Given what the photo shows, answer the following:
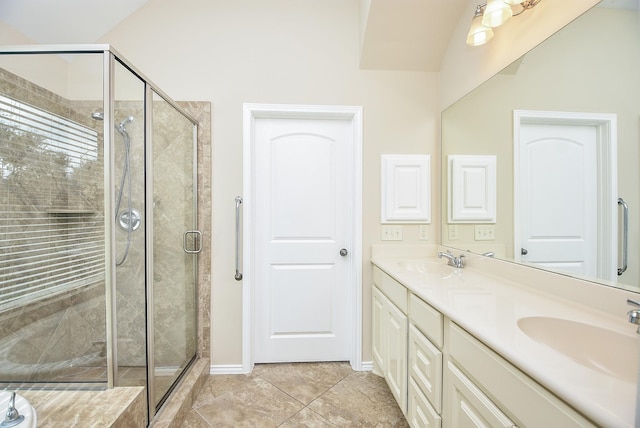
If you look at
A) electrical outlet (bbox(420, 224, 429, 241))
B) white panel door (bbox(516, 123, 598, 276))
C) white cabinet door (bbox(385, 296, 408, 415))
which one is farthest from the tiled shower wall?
white panel door (bbox(516, 123, 598, 276))

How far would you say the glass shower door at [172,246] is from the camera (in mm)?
1575

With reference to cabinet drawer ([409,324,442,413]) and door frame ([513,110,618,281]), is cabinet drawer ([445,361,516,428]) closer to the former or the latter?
cabinet drawer ([409,324,442,413])

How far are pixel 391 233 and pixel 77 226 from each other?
1.99 metres

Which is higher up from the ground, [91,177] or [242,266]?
[91,177]

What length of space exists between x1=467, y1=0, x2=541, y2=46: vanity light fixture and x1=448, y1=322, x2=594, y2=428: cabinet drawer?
1579mm

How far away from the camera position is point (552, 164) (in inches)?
47.1

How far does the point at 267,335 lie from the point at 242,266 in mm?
610

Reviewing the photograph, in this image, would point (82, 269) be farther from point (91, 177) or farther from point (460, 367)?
point (460, 367)

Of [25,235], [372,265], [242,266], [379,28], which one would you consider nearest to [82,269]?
[25,235]

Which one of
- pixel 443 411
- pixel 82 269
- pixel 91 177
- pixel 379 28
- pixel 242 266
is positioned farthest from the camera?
pixel 242 266

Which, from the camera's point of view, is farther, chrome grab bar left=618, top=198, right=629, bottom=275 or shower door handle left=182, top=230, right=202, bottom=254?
shower door handle left=182, top=230, right=202, bottom=254

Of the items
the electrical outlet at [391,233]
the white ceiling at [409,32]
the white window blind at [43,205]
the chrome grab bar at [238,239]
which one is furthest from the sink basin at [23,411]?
the white ceiling at [409,32]

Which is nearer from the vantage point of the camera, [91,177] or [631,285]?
[631,285]

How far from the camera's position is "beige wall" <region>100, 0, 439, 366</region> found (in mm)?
2004
